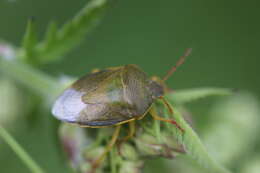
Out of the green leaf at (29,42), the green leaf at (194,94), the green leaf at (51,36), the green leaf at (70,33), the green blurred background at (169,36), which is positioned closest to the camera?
the green leaf at (194,94)

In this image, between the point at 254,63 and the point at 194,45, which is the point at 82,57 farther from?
the point at 254,63

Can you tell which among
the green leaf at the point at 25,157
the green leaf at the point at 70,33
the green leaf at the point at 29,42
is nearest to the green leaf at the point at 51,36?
the green leaf at the point at 70,33

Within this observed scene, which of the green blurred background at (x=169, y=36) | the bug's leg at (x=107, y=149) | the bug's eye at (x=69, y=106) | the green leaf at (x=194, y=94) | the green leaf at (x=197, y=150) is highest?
the green blurred background at (x=169, y=36)

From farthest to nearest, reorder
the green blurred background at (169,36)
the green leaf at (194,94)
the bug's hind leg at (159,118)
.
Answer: the green blurred background at (169,36) → the green leaf at (194,94) → the bug's hind leg at (159,118)

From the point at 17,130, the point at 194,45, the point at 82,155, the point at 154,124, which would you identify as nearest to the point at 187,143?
the point at 154,124

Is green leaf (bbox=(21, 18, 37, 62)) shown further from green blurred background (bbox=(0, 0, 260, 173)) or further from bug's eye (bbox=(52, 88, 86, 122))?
green blurred background (bbox=(0, 0, 260, 173))

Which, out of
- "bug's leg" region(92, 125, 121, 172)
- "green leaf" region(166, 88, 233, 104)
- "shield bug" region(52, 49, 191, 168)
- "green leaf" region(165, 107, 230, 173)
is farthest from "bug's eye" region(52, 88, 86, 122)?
"green leaf" region(165, 107, 230, 173)

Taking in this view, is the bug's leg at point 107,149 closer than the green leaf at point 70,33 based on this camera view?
Yes

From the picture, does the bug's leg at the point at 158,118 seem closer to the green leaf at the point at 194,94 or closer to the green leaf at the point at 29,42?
the green leaf at the point at 194,94
